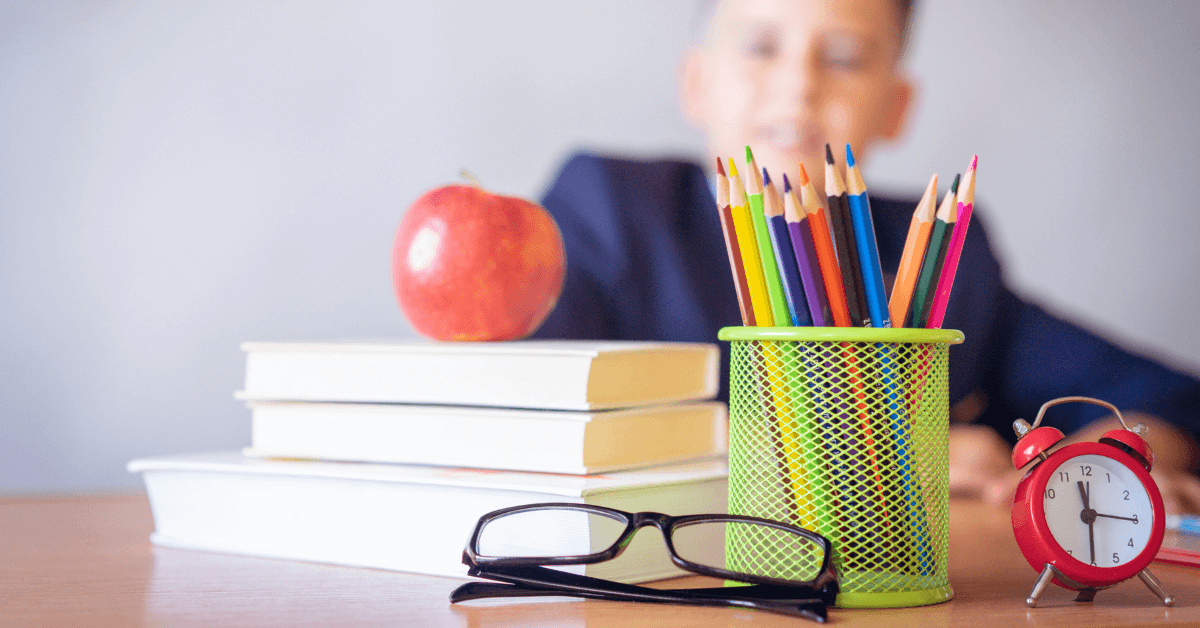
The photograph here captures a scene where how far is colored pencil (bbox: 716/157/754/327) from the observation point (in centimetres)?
36

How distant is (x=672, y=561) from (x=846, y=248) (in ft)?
0.46

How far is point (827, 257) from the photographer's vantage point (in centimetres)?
35

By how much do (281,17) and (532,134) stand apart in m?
0.39

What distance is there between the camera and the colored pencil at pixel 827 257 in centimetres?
35

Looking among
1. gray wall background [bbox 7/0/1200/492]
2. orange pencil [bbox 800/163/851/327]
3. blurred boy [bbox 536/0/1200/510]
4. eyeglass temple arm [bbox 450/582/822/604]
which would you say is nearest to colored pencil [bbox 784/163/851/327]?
orange pencil [bbox 800/163/851/327]

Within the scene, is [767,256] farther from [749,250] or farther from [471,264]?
[471,264]

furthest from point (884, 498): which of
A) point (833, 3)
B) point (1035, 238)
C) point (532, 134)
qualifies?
point (1035, 238)

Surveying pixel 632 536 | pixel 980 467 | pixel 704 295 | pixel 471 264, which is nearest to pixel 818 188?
pixel 704 295

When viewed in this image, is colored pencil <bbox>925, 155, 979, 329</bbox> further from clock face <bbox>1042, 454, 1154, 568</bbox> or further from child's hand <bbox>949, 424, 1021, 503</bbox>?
child's hand <bbox>949, 424, 1021, 503</bbox>

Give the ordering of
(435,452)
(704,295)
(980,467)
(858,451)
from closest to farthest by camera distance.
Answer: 1. (858,451)
2. (435,452)
3. (980,467)
4. (704,295)

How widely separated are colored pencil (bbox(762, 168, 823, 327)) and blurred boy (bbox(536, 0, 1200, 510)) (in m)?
0.61

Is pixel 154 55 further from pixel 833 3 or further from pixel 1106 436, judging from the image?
pixel 1106 436

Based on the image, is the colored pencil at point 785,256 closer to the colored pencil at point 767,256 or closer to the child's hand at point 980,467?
the colored pencil at point 767,256

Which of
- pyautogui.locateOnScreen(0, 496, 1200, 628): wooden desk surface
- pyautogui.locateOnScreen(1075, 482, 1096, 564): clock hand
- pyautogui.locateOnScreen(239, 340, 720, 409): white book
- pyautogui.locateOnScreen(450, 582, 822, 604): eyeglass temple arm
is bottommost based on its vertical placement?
pyautogui.locateOnScreen(0, 496, 1200, 628): wooden desk surface
